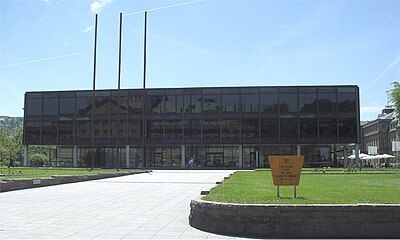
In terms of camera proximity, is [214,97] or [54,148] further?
[54,148]

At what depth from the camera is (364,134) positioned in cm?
14838

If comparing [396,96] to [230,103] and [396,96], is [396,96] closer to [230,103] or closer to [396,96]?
[396,96]

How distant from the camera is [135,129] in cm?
6600

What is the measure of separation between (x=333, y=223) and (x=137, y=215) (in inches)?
219

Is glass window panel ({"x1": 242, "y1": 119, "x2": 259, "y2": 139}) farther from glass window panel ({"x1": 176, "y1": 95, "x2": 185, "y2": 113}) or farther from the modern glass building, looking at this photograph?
glass window panel ({"x1": 176, "y1": 95, "x2": 185, "y2": 113})

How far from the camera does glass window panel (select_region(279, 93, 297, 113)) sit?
205 ft

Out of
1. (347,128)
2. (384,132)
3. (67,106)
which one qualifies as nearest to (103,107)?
(67,106)

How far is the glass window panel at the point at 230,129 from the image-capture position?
63.6m

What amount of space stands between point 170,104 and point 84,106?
13.4m

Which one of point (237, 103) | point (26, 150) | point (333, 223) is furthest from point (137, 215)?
point (26, 150)

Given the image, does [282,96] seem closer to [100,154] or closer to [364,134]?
[100,154]

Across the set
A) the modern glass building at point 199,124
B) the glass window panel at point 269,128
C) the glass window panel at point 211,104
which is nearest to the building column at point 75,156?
the modern glass building at point 199,124

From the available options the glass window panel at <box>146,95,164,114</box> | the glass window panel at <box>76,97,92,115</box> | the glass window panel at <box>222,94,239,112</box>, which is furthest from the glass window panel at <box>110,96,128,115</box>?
the glass window panel at <box>222,94,239,112</box>

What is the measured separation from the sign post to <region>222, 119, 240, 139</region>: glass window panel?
52459mm
